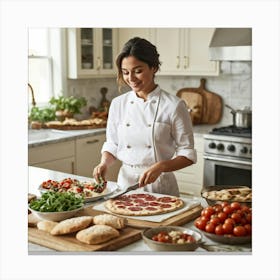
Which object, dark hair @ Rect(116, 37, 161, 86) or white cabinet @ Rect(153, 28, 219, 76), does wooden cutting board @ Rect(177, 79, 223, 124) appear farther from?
dark hair @ Rect(116, 37, 161, 86)

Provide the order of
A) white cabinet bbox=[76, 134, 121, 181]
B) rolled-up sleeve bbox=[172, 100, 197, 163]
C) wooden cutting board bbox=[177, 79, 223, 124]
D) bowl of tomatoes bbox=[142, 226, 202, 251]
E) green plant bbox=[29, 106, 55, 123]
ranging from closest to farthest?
bowl of tomatoes bbox=[142, 226, 202, 251], rolled-up sleeve bbox=[172, 100, 197, 163], white cabinet bbox=[76, 134, 121, 181], green plant bbox=[29, 106, 55, 123], wooden cutting board bbox=[177, 79, 223, 124]

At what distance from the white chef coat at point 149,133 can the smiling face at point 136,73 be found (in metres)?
0.07

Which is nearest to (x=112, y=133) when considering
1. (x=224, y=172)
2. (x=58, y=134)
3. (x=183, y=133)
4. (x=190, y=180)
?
(x=183, y=133)

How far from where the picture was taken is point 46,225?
1239mm

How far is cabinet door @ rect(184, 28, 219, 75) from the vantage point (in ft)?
9.32

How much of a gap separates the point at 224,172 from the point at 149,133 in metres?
1.17

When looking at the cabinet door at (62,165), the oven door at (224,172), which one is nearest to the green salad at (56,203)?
the cabinet door at (62,165)

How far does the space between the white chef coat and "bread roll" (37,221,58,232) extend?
436mm

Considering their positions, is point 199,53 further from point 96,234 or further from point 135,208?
point 96,234

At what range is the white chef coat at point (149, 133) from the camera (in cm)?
155

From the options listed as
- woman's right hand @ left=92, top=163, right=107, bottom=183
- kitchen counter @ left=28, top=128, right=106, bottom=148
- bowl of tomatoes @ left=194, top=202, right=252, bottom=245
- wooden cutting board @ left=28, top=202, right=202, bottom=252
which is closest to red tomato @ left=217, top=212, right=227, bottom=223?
bowl of tomatoes @ left=194, top=202, right=252, bottom=245

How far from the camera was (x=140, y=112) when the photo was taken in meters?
1.58
